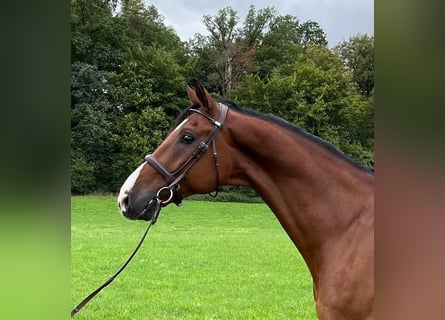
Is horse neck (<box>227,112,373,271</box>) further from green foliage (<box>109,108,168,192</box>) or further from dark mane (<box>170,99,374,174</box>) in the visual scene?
green foliage (<box>109,108,168,192</box>)

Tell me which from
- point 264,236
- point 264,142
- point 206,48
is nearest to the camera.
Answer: point 264,142

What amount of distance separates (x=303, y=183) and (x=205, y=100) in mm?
639

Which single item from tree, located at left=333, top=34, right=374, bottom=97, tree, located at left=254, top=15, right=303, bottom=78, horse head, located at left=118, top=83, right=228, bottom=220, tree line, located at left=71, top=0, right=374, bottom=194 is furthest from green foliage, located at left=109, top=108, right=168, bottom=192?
horse head, located at left=118, top=83, right=228, bottom=220

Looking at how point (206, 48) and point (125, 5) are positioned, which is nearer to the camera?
point (206, 48)

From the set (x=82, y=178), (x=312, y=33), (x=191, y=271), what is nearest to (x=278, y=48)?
(x=312, y=33)

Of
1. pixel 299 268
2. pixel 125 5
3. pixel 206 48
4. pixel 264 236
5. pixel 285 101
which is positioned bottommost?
pixel 264 236

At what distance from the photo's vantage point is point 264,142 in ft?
7.55

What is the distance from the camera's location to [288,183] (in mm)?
2227

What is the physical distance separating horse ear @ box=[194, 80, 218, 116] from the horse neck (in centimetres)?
16

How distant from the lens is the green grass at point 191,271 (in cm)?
536
